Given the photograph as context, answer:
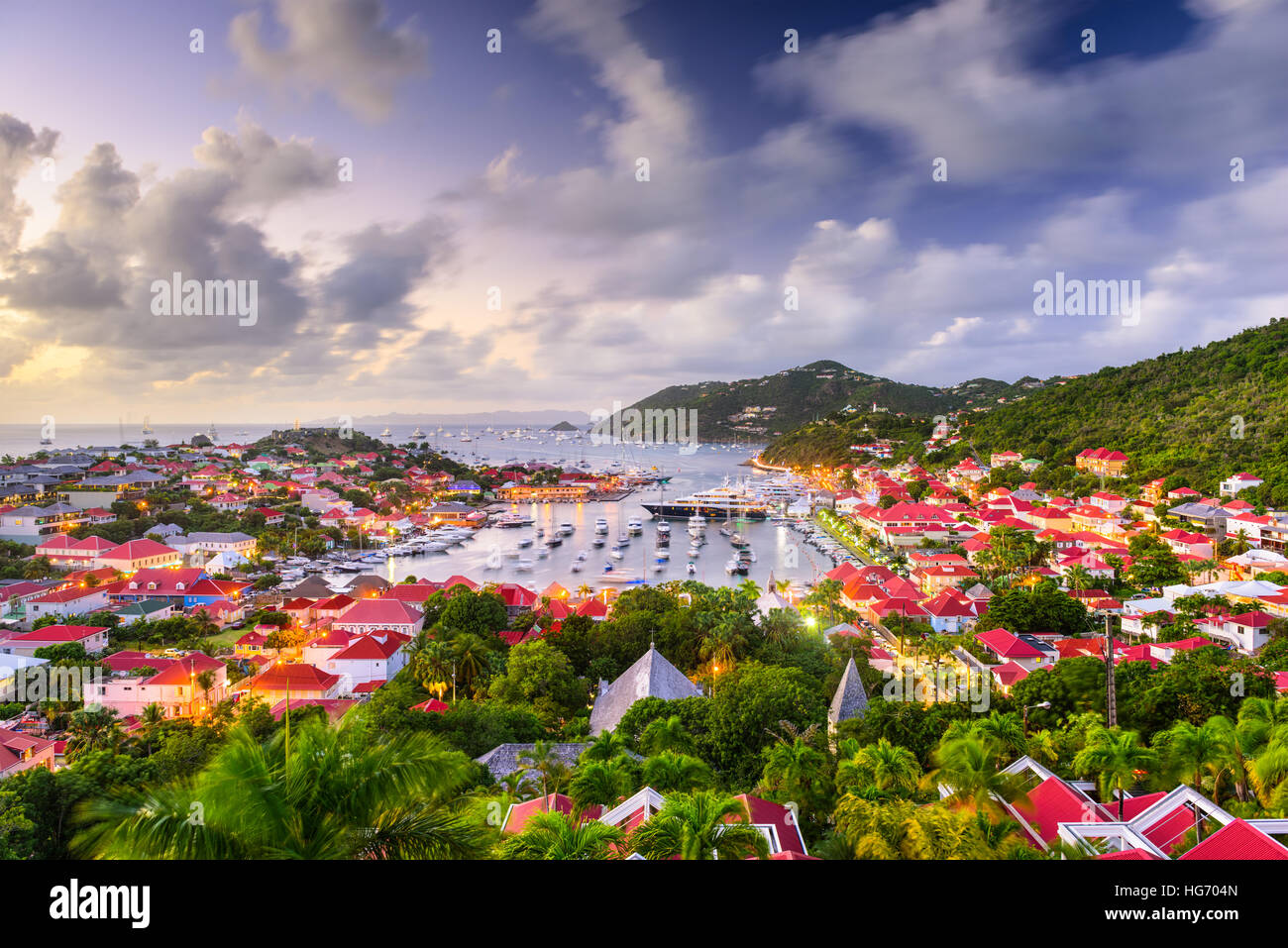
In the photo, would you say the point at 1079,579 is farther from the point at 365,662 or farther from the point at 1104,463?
the point at 1104,463

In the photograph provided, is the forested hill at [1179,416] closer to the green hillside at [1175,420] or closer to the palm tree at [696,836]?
the green hillside at [1175,420]

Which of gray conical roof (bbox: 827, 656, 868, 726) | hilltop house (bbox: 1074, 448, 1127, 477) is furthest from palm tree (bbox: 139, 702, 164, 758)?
hilltop house (bbox: 1074, 448, 1127, 477)

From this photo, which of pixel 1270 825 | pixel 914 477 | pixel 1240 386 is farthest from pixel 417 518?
pixel 1240 386

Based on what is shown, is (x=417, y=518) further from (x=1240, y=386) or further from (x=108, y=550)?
(x=1240, y=386)

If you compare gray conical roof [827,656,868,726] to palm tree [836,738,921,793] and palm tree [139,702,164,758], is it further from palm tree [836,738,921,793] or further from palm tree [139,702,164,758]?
palm tree [139,702,164,758]

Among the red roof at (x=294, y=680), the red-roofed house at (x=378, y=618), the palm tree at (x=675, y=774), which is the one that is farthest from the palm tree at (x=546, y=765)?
the red-roofed house at (x=378, y=618)

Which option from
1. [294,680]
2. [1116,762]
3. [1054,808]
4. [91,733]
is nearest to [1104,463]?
[1116,762]
